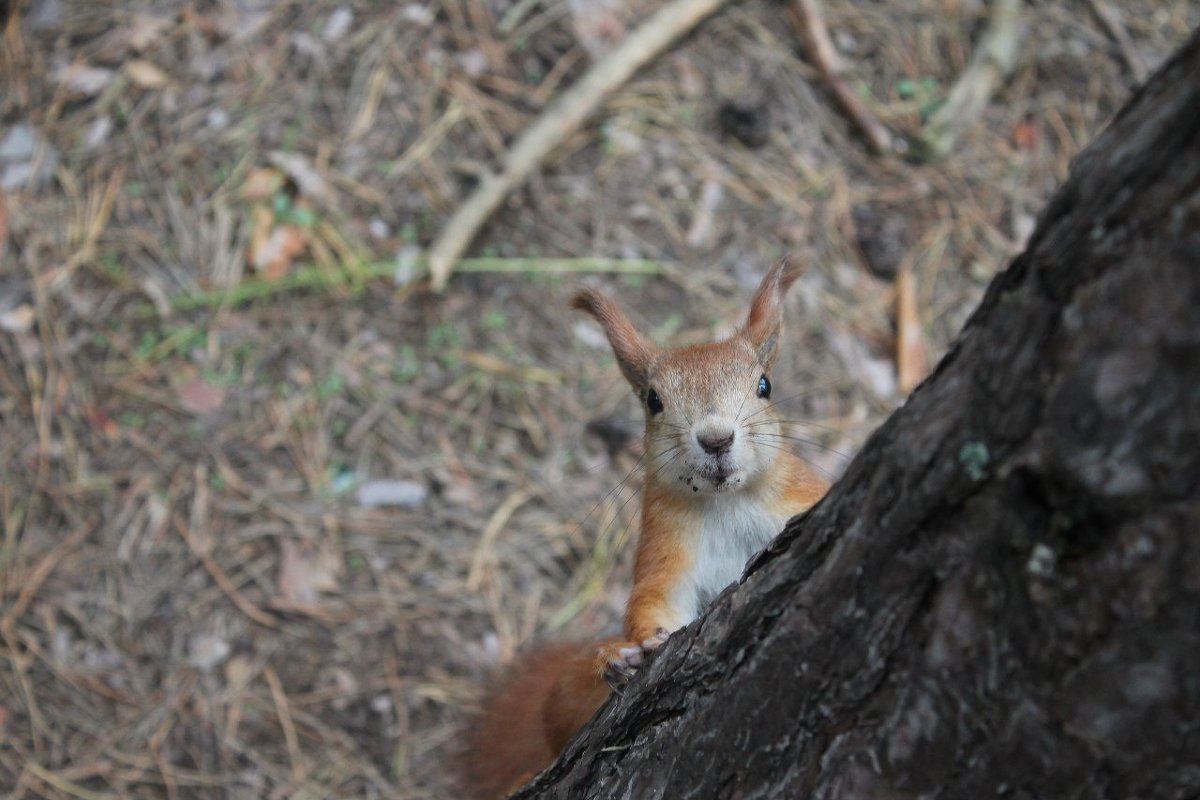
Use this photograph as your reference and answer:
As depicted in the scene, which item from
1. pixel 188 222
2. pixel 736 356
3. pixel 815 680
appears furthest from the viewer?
pixel 188 222

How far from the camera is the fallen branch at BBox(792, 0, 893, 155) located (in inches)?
161

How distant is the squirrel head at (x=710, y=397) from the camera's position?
206cm

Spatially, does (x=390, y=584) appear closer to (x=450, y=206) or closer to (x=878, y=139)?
(x=450, y=206)

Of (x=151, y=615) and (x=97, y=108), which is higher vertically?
(x=97, y=108)

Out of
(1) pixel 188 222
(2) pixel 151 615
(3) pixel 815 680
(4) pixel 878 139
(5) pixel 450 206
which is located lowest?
(2) pixel 151 615

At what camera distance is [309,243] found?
3.66 m

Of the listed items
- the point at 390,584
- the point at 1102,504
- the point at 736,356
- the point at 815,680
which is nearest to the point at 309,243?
the point at 390,584

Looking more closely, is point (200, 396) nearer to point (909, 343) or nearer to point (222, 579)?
point (222, 579)

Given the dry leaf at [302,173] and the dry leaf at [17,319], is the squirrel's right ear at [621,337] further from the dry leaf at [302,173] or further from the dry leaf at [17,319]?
the dry leaf at [17,319]

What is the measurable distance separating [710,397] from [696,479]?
0.17 meters

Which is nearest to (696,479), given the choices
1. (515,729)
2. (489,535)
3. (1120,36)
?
(515,729)

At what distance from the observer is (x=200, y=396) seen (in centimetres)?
342

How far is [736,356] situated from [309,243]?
6.26ft

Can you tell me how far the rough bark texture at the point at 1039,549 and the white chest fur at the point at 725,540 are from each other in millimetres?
1012
